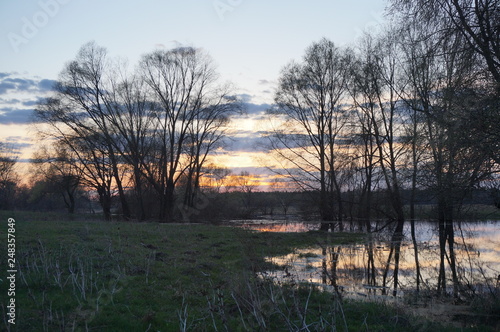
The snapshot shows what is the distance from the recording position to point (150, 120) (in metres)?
36.1

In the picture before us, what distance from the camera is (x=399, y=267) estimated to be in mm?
11891

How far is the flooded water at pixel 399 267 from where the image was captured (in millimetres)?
8953

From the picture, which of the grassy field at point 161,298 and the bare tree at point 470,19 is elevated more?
the bare tree at point 470,19

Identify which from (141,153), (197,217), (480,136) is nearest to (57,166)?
(141,153)

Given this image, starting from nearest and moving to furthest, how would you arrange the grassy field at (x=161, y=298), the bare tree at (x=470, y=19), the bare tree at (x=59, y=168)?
the grassy field at (x=161, y=298) < the bare tree at (x=470, y=19) < the bare tree at (x=59, y=168)

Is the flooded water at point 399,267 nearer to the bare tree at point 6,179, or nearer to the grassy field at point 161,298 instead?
the grassy field at point 161,298

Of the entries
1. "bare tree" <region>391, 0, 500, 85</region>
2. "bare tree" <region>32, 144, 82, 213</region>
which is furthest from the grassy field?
"bare tree" <region>32, 144, 82, 213</region>

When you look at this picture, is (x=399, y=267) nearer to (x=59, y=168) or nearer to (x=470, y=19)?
(x=470, y=19)

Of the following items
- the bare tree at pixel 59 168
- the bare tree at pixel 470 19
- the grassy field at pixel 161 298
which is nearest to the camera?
the grassy field at pixel 161 298

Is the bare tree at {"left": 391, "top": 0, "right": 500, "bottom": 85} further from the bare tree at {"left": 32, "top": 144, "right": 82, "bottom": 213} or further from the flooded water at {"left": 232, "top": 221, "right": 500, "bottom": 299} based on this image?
the bare tree at {"left": 32, "top": 144, "right": 82, "bottom": 213}

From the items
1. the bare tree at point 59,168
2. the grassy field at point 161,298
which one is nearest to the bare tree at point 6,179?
the bare tree at point 59,168

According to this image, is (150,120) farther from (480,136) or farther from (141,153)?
(480,136)

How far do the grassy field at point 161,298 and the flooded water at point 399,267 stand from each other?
656 millimetres

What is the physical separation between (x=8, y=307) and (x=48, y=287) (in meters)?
1.35
